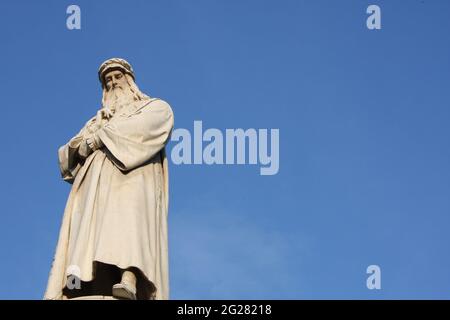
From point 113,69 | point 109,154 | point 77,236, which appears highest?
point 113,69

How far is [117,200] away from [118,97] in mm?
2755

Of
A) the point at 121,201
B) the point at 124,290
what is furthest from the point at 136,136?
the point at 124,290

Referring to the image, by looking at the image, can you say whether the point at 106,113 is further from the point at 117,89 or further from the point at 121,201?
the point at 121,201

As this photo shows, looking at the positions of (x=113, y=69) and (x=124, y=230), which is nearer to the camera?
(x=124, y=230)

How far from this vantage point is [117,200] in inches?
711

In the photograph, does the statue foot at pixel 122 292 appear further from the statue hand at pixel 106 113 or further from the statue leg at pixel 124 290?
the statue hand at pixel 106 113

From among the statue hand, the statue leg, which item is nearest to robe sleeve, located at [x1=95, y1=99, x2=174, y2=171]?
the statue hand

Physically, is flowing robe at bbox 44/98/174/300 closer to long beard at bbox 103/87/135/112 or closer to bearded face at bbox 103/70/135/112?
long beard at bbox 103/87/135/112
